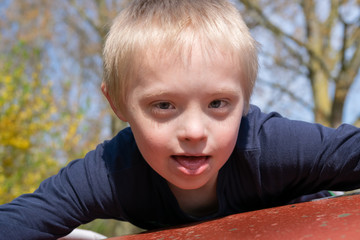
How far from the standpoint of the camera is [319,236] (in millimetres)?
776

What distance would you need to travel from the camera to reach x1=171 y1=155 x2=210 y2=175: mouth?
127cm

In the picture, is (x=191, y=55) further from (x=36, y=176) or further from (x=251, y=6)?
(x=251, y=6)

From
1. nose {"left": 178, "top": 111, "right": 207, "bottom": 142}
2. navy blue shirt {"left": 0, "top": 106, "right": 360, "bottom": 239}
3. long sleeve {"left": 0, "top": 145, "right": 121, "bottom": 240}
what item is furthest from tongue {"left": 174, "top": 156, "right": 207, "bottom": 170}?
long sleeve {"left": 0, "top": 145, "right": 121, "bottom": 240}

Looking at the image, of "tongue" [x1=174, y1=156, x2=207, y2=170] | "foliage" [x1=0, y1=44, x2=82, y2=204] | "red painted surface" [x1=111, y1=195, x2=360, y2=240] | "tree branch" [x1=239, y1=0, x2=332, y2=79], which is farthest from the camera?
"tree branch" [x1=239, y1=0, x2=332, y2=79]

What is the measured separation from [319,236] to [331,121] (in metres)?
5.13

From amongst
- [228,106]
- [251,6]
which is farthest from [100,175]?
[251,6]

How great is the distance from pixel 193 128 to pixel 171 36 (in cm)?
29

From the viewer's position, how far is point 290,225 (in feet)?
3.01

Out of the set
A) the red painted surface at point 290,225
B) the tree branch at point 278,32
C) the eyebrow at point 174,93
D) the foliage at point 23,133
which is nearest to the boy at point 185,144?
the eyebrow at point 174,93

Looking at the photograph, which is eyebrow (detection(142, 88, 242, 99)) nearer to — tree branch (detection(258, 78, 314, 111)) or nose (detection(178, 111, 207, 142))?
nose (detection(178, 111, 207, 142))

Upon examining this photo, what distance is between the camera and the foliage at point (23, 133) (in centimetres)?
369

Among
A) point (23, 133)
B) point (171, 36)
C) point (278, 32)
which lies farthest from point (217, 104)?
point (278, 32)

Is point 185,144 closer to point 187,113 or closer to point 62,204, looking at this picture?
point 187,113

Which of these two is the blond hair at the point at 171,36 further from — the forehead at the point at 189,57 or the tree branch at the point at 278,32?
the tree branch at the point at 278,32
